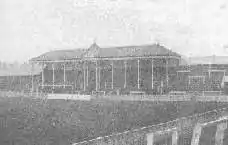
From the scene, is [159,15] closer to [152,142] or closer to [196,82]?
[196,82]

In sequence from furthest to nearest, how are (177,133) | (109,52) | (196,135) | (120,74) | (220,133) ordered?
(109,52)
(120,74)
(220,133)
(196,135)
(177,133)

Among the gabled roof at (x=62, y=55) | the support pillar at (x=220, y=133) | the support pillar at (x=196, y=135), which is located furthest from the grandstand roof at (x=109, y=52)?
the support pillar at (x=196, y=135)

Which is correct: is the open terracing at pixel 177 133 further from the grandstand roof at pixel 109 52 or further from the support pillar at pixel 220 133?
the grandstand roof at pixel 109 52

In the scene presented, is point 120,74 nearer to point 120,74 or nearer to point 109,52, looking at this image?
point 120,74

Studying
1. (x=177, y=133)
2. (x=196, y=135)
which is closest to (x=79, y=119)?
(x=177, y=133)

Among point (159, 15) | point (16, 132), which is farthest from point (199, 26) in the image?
point (16, 132)

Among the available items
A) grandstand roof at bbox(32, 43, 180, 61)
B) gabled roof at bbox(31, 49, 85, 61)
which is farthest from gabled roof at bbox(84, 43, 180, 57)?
gabled roof at bbox(31, 49, 85, 61)

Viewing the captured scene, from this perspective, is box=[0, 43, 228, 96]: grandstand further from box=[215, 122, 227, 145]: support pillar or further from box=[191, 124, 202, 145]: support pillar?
box=[191, 124, 202, 145]: support pillar
